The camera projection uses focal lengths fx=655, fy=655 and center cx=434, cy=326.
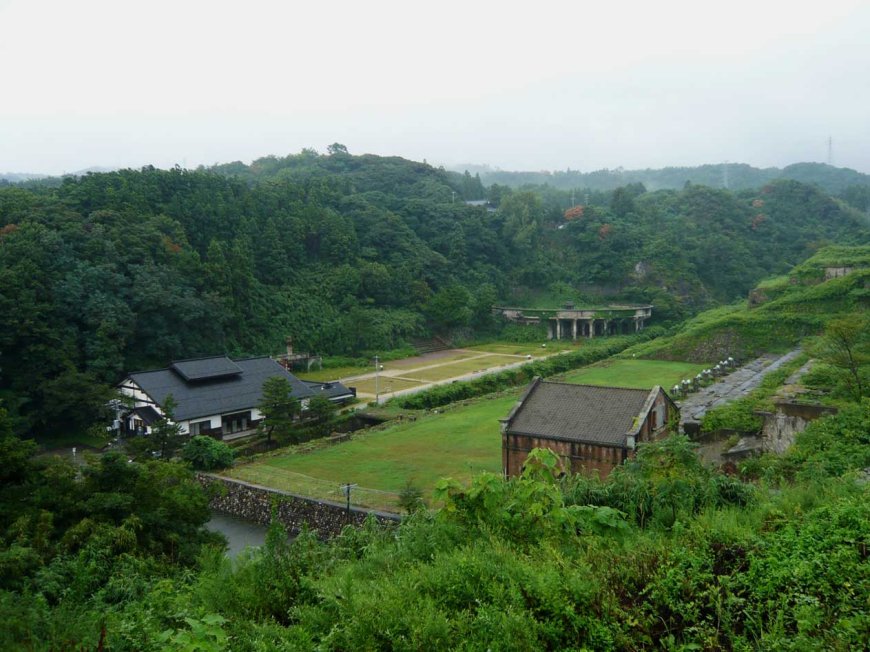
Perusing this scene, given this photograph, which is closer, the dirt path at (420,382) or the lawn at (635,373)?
the dirt path at (420,382)

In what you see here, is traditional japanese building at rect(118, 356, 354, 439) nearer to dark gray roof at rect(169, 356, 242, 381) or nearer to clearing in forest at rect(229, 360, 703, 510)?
dark gray roof at rect(169, 356, 242, 381)

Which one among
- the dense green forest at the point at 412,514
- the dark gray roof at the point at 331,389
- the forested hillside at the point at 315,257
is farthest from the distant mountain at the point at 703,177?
the dark gray roof at the point at 331,389

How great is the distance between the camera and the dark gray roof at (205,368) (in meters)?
26.9

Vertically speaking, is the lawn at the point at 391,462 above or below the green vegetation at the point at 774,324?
below

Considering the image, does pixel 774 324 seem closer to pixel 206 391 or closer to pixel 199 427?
pixel 206 391

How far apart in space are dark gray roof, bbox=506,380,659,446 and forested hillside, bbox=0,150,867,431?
58.8 feet

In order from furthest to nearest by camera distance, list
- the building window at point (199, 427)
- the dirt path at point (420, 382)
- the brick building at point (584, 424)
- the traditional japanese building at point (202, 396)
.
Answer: the dirt path at point (420, 382), the traditional japanese building at point (202, 396), the building window at point (199, 427), the brick building at point (584, 424)

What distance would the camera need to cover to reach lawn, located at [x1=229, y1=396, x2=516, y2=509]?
19609mm

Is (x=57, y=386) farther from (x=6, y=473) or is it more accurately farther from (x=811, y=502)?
(x=811, y=502)

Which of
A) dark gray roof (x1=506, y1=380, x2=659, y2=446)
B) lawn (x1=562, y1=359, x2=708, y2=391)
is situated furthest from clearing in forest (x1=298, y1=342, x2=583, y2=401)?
dark gray roof (x1=506, y1=380, x2=659, y2=446)

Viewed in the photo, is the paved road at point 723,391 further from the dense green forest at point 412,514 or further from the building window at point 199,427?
the building window at point 199,427

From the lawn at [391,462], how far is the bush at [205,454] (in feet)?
2.07

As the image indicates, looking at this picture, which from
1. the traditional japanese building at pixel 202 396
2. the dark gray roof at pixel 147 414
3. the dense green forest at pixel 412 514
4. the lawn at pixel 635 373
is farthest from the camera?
the lawn at pixel 635 373

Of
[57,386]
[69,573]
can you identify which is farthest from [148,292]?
[69,573]
